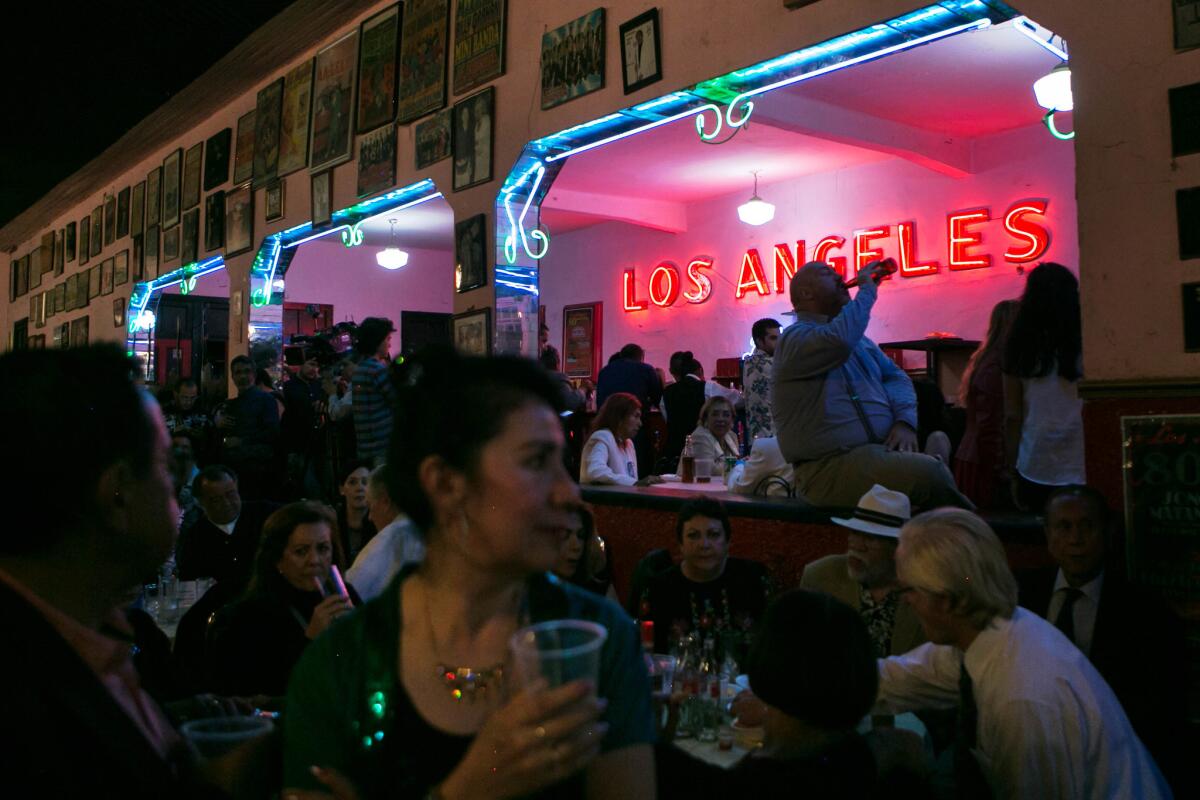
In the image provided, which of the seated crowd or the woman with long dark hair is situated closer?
the seated crowd

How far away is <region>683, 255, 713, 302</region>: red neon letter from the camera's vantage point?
43.9ft

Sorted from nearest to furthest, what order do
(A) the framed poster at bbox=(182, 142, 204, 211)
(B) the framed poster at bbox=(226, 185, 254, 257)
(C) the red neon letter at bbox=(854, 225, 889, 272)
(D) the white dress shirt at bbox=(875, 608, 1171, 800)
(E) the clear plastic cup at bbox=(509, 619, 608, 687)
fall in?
(E) the clear plastic cup at bbox=(509, 619, 608, 687) < (D) the white dress shirt at bbox=(875, 608, 1171, 800) < (B) the framed poster at bbox=(226, 185, 254, 257) < (A) the framed poster at bbox=(182, 142, 204, 211) < (C) the red neon letter at bbox=(854, 225, 889, 272)

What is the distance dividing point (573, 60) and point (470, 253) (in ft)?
4.68

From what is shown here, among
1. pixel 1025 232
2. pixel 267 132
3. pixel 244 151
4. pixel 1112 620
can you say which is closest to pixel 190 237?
pixel 244 151

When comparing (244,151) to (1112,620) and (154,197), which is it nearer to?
(154,197)

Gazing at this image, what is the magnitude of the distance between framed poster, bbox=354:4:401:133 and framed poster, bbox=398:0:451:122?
0.39 feet

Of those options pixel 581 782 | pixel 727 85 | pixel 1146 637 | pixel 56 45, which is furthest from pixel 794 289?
pixel 56 45

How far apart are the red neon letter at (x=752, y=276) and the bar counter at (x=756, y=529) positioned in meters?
6.19

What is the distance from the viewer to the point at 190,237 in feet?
35.1

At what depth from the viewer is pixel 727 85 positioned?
5215 millimetres

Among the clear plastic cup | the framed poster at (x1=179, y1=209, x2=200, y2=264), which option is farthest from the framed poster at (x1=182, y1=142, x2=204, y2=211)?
the clear plastic cup

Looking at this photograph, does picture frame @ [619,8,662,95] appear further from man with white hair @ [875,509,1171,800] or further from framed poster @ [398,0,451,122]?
man with white hair @ [875,509,1171,800]

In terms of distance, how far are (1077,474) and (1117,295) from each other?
→ 816 mm

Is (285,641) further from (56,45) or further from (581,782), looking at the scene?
(56,45)
